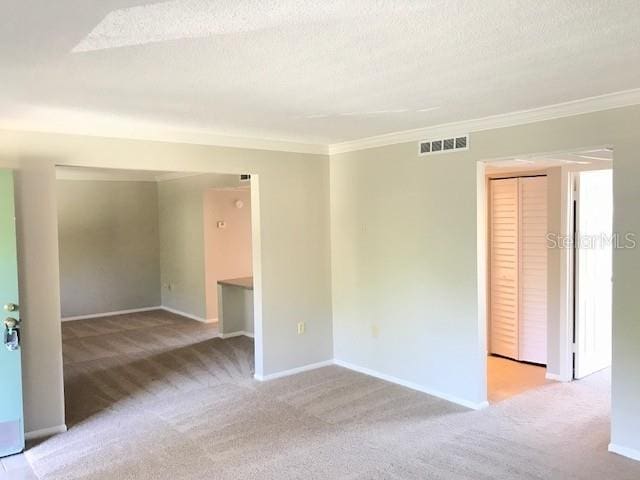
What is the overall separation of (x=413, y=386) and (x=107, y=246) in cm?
597

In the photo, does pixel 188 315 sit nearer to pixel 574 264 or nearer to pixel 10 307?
pixel 10 307

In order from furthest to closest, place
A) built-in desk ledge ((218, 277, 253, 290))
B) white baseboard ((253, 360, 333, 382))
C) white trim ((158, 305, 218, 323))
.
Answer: white trim ((158, 305, 218, 323))
built-in desk ledge ((218, 277, 253, 290))
white baseboard ((253, 360, 333, 382))

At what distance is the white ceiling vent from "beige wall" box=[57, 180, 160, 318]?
5.87 meters

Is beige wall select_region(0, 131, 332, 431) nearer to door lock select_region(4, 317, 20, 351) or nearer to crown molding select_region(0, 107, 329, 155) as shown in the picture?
crown molding select_region(0, 107, 329, 155)

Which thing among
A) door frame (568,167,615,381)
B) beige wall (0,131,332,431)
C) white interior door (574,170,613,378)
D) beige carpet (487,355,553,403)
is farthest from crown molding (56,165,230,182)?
white interior door (574,170,613,378)

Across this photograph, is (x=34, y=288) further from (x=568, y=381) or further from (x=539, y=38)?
(x=568, y=381)

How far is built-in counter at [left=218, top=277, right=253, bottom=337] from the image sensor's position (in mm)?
6867

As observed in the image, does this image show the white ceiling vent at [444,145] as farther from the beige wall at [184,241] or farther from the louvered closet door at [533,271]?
the beige wall at [184,241]

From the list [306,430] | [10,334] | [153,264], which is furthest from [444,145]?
[153,264]

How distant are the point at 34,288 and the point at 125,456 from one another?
4.52ft

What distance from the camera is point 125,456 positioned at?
3518 mm

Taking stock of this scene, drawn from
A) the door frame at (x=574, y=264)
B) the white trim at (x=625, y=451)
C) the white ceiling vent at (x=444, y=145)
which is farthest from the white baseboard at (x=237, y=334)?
the white trim at (x=625, y=451)

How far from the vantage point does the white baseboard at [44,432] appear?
381cm

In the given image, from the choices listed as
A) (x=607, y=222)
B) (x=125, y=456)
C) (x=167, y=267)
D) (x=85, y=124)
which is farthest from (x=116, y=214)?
(x=607, y=222)
